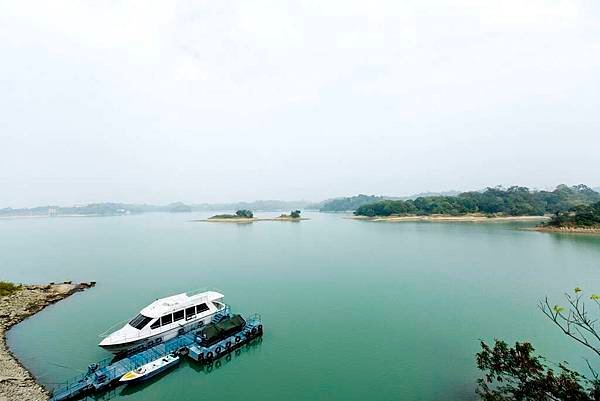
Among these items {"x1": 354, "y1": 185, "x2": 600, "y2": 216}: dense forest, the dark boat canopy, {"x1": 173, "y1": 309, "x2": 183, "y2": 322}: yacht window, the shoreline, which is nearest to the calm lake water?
the dark boat canopy

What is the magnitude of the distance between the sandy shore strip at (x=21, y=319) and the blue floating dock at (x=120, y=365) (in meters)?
0.88

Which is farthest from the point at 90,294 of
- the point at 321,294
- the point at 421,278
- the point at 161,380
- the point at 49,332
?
the point at 421,278

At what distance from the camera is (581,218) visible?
7050cm

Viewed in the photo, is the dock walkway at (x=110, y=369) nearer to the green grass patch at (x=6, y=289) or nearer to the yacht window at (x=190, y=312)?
the yacht window at (x=190, y=312)

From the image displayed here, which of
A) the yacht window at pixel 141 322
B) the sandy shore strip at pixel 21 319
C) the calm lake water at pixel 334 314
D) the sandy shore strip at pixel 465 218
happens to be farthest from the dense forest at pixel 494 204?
the yacht window at pixel 141 322

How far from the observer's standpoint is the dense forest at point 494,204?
11825 cm

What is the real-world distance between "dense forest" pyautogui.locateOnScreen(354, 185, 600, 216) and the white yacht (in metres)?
119

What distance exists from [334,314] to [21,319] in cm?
2150

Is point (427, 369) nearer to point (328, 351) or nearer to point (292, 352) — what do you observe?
point (328, 351)

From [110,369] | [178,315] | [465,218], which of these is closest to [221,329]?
[178,315]

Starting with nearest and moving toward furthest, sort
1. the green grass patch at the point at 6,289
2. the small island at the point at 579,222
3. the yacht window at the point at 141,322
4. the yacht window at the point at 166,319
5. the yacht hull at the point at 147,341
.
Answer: the yacht hull at the point at 147,341, the yacht window at the point at 141,322, the yacht window at the point at 166,319, the green grass patch at the point at 6,289, the small island at the point at 579,222

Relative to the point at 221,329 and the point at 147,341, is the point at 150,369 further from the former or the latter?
the point at 221,329

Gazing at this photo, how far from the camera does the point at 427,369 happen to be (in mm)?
13648

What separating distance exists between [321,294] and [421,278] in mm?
11341
